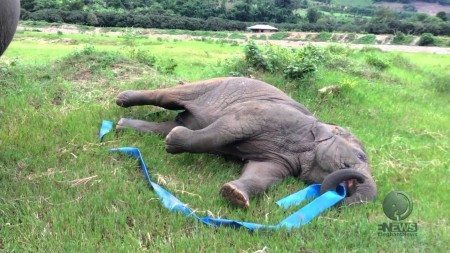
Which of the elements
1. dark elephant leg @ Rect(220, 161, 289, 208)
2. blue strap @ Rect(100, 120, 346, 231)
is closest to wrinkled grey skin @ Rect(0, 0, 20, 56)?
blue strap @ Rect(100, 120, 346, 231)

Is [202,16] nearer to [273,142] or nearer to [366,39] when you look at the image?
[366,39]

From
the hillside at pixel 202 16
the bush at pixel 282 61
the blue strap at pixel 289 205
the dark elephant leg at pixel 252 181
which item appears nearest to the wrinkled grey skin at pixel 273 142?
the dark elephant leg at pixel 252 181

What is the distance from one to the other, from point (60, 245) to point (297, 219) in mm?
1679

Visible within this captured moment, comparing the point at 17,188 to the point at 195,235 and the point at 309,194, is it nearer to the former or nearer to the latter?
the point at 195,235

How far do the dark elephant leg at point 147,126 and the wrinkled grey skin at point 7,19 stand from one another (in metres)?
2.06

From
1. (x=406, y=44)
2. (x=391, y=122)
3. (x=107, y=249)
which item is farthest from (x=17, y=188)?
(x=406, y=44)

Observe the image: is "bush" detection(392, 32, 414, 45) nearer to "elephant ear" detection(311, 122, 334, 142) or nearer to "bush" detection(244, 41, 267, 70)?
"bush" detection(244, 41, 267, 70)

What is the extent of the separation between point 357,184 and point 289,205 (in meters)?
0.66

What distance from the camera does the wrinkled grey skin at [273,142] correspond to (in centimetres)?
472

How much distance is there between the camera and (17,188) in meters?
4.36

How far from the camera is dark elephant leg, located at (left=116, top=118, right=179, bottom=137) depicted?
5938mm

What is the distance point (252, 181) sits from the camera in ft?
15.0

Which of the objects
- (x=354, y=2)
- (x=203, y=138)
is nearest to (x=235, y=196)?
(x=203, y=138)

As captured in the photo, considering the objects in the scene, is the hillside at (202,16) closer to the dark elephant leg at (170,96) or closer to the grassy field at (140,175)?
the grassy field at (140,175)
